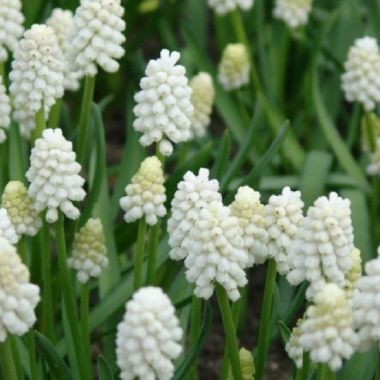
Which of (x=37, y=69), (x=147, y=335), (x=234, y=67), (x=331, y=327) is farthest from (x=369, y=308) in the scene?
(x=234, y=67)

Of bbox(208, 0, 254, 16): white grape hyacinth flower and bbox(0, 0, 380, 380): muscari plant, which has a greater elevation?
bbox(208, 0, 254, 16): white grape hyacinth flower

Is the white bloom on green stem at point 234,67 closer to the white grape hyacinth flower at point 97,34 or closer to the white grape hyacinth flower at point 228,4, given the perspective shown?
the white grape hyacinth flower at point 228,4

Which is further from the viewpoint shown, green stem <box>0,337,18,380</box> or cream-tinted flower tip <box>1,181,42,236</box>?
cream-tinted flower tip <box>1,181,42,236</box>

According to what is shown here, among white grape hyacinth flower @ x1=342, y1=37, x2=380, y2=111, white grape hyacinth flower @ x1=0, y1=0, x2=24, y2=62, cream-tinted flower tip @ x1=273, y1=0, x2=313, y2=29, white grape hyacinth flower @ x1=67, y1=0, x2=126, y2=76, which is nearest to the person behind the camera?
white grape hyacinth flower @ x1=67, y1=0, x2=126, y2=76

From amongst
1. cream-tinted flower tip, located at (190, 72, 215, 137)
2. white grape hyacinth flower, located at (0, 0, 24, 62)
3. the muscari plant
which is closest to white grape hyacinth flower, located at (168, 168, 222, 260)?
the muscari plant

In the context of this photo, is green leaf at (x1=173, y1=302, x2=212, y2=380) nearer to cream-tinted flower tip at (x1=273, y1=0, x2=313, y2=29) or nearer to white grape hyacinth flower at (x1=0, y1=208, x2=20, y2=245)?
white grape hyacinth flower at (x1=0, y1=208, x2=20, y2=245)

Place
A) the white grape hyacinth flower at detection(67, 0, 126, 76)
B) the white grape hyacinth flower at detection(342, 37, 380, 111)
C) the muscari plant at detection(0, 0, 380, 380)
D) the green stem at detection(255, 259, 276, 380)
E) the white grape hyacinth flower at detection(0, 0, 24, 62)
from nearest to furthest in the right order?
the muscari plant at detection(0, 0, 380, 380) < the green stem at detection(255, 259, 276, 380) < the white grape hyacinth flower at detection(67, 0, 126, 76) < the white grape hyacinth flower at detection(0, 0, 24, 62) < the white grape hyacinth flower at detection(342, 37, 380, 111)

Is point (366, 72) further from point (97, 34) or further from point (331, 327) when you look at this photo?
point (331, 327)

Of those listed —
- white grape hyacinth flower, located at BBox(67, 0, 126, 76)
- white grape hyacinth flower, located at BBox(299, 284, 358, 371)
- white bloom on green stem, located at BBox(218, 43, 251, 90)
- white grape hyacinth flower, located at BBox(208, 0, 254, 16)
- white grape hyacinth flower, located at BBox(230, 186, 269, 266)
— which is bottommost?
white grape hyacinth flower, located at BBox(299, 284, 358, 371)
